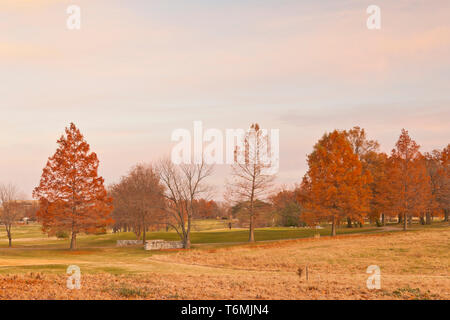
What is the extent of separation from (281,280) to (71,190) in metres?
31.3

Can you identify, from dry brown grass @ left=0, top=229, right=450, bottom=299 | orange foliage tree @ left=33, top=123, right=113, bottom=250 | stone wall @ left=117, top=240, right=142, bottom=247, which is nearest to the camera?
dry brown grass @ left=0, top=229, right=450, bottom=299

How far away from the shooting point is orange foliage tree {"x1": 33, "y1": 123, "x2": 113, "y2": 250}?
1686 inches

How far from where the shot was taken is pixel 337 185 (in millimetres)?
46562

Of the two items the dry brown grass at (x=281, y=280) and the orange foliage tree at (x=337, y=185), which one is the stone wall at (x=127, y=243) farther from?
the orange foliage tree at (x=337, y=185)

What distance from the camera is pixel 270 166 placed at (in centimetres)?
4794

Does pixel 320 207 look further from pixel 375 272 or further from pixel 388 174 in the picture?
pixel 375 272

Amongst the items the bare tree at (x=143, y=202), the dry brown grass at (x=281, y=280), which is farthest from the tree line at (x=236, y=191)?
the dry brown grass at (x=281, y=280)

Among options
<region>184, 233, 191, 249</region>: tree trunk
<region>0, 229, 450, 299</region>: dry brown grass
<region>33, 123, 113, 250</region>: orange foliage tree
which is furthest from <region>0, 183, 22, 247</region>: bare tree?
<region>0, 229, 450, 299</region>: dry brown grass

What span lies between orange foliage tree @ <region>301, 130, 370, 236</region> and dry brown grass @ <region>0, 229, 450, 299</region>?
41.2ft

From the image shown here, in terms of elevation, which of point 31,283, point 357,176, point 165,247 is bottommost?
point 165,247

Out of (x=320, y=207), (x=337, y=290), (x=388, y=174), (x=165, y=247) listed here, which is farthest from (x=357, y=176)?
(x=337, y=290)

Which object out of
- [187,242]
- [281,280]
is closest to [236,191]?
[187,242]

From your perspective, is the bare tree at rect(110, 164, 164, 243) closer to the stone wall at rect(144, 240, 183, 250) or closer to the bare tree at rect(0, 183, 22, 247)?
the stone wall at rect(144, 240, 183, 250)
